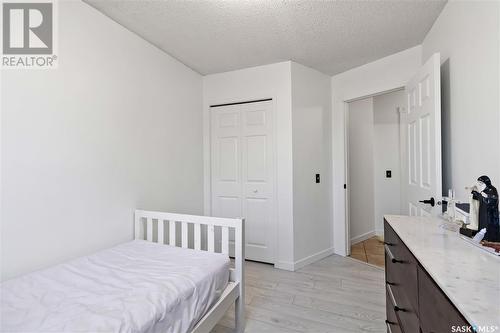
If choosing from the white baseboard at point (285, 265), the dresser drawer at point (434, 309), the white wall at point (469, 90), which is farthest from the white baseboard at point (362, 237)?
the dresser drawer at point (434, 309)

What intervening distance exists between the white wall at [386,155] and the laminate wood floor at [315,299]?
61.0 inches

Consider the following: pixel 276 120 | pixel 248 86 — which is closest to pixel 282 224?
pixel 276 120

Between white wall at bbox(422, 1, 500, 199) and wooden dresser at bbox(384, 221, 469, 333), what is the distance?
0.68 metres

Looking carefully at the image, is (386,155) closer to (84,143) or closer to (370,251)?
(370,251)

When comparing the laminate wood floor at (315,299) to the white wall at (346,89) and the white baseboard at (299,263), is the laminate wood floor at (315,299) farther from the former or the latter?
the white wall at (346,89)

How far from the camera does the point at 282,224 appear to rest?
2.77 meters

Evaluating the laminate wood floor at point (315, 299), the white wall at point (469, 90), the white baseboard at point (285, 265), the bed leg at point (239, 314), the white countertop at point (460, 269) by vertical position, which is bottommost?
the laminate wood floor at point (315, 299)

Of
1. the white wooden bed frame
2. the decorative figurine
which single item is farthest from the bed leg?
the decorative figurine

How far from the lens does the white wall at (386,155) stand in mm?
3900

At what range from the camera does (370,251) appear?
10.7ft

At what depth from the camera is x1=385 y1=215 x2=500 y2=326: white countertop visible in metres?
0.56

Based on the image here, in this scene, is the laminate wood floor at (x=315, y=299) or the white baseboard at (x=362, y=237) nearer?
the laminate wood floor at (x=315, y=299)

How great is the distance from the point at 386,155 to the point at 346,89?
5.19 ft

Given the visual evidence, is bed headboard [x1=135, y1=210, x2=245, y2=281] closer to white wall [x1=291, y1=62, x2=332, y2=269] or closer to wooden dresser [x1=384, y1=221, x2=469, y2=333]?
wooden dresser [x1=384, y1=221, x2=469, y2=333]
